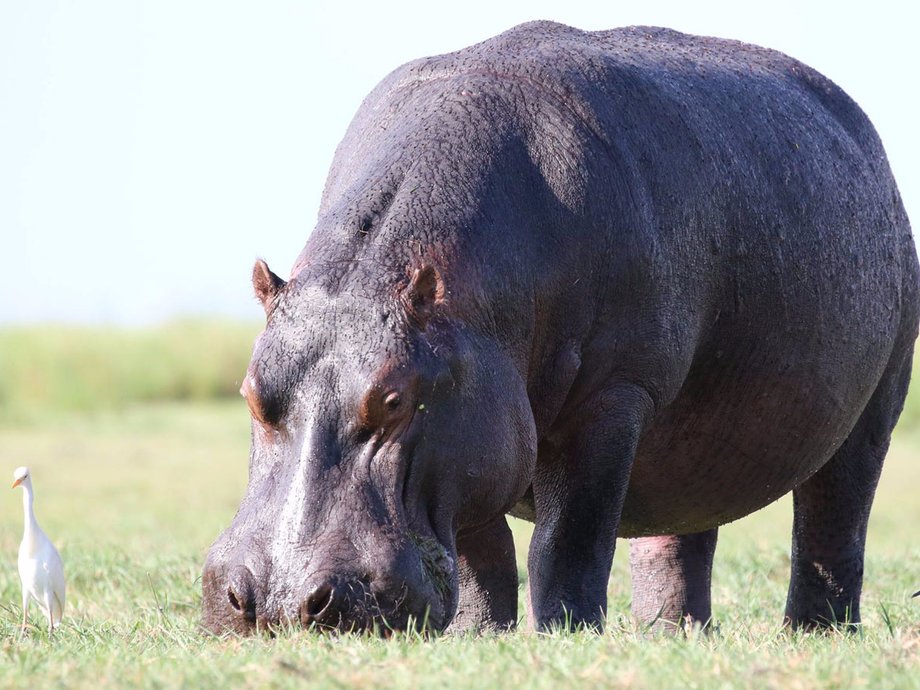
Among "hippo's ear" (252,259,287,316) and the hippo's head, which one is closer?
the hippo's head

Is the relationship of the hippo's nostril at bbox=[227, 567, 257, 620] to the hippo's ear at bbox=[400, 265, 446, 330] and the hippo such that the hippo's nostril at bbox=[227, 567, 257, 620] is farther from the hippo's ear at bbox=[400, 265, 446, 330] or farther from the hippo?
the hippo's ear at bbox=[400, 265, 446, 330]

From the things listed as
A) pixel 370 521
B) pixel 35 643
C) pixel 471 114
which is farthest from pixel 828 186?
pixel 35 643

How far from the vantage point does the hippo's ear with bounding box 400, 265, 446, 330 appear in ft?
14.8

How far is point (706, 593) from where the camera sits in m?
7.11

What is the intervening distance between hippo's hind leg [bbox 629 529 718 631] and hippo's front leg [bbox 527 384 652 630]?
1.84 meters

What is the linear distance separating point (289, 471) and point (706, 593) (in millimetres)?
3229

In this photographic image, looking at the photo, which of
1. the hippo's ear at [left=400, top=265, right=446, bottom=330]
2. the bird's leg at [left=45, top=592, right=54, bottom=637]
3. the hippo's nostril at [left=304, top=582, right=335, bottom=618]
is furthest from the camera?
the bird's leg at [left=45, top=592, right=54, bottom=637]

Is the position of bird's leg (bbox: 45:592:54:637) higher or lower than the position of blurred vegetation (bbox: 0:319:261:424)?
higher

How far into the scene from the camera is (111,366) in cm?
3041

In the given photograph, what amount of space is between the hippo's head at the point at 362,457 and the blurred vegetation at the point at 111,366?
2444 centimetres

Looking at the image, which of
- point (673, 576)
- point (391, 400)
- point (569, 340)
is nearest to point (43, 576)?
point (391, 400)

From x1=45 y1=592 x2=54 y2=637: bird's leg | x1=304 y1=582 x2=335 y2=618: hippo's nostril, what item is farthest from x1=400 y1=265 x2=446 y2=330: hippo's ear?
x1=45 y1=592 x2=54 y2=637: bird's leg

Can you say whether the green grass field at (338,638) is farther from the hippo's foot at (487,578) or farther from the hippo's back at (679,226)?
the hippo's back at (679,226)

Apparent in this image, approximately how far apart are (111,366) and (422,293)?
26653 millimetres
